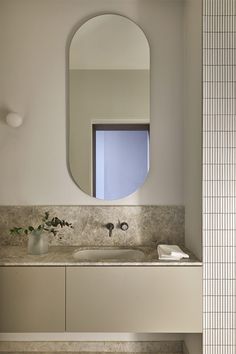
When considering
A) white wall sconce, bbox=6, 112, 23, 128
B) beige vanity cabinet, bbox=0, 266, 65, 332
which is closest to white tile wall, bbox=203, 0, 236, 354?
beige vanity cabinet, bbox=0, 266, 65, 332

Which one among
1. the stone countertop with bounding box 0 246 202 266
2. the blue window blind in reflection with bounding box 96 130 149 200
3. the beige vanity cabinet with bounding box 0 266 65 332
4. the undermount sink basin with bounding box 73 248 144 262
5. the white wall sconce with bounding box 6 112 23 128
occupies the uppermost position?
the white wall sconce with bounding box 6 112 23 128

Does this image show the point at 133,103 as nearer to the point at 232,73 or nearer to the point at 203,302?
the point at 232,73

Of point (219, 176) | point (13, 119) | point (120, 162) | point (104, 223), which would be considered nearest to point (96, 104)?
point (120, 162)

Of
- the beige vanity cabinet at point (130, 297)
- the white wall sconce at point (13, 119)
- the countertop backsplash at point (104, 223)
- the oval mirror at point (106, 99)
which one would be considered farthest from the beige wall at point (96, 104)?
the beige vanity cabinet at point (130, 297)

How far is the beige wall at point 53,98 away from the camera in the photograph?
2.38 m

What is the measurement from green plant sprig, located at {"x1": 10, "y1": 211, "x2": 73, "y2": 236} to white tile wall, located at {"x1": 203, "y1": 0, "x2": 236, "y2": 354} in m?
0.93

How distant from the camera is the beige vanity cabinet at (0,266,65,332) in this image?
6.19 feet

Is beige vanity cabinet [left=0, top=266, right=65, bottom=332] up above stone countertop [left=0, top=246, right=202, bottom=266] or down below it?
below

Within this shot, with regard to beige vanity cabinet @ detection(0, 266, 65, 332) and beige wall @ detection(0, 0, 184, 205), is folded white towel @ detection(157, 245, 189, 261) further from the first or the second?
beige vanity cabinet @ detection(0, 266, 65, 332)

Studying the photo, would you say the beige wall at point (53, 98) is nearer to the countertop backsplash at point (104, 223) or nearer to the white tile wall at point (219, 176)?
the countertop backsplash at point (104, 223)

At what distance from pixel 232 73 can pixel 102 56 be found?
948 millimetres

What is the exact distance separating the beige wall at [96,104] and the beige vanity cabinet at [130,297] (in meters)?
0.70

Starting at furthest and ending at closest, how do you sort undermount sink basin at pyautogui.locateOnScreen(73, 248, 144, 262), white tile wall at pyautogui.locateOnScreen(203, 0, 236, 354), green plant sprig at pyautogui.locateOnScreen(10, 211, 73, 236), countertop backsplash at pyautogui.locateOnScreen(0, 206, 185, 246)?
countertop backsplash at pyautogui.locateOnScreen(0, 206, 185, 246)
undermount sink basin at pyautogui.locateOnScreen(73, 248, 144, 262)
green plant sprig at pyautogui.locateOnScreen(10, 211, 73, 236)
white tile wall at pyautogui.locateOnScreen(203, 0, 236, 354)

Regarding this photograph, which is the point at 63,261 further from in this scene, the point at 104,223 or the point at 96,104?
the point at 96,104
